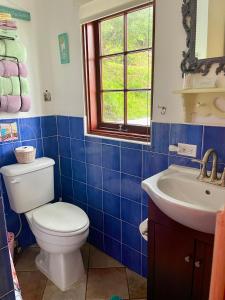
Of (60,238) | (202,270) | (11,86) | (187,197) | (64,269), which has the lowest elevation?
(64,269)

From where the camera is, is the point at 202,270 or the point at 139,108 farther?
the point at 139,108

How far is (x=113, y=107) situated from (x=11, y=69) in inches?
31.9

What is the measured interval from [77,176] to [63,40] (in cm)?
115

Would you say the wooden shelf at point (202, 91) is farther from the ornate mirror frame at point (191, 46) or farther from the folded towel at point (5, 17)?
the folded towel at point (5, 17)

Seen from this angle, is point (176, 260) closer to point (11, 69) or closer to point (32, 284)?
point (32, 284)

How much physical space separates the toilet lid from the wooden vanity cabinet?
0.57 metres

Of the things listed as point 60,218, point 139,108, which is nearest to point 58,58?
point 139,108

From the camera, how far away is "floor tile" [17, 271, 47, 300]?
164cm

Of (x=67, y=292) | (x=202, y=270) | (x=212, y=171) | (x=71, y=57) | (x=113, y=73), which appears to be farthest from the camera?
(x=71, y=57)

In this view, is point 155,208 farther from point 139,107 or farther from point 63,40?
point 63,40

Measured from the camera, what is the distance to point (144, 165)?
1.58m

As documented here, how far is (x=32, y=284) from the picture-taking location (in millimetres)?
1745

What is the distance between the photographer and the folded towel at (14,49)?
1.70 meters

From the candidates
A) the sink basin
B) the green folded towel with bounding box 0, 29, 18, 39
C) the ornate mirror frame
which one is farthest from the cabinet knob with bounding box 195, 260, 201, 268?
the green folded towel with bounding box 0, 29, 18, 39
